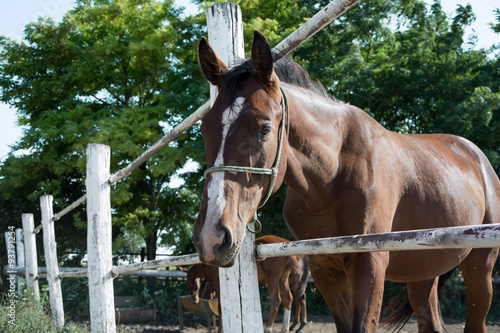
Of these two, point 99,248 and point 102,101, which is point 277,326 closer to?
point 99,248

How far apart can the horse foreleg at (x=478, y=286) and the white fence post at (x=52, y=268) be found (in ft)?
15.7

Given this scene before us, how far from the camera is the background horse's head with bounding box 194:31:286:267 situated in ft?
5.39

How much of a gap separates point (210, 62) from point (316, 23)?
56cm

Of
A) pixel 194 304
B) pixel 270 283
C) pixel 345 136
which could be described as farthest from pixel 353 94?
pixel 345 136

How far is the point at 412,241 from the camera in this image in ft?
4.58

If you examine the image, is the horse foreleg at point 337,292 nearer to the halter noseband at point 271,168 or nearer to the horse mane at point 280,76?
the halter noseband at point 271,168

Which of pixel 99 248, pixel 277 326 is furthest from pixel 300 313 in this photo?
pixel 99 248

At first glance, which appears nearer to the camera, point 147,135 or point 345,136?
point 345,136

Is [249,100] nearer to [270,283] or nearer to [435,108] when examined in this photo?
[270,283]

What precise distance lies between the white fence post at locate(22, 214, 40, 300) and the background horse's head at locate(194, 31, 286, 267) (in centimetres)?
649

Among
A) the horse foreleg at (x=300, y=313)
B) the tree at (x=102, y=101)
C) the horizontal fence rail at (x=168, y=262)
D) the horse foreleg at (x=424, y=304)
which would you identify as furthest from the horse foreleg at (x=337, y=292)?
the tree at (x=102, y=101)

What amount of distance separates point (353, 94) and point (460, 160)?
26.0ft

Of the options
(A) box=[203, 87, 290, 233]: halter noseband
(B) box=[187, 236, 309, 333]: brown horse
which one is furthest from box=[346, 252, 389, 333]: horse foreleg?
(B) box=[187, 236, 309, 333]: brown horse

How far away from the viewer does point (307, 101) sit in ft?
7.75
